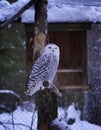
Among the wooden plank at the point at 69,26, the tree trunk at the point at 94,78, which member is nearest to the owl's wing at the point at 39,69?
the wooden plank at the point at 69,26

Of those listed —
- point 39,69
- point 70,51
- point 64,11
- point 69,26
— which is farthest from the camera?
point 70,51

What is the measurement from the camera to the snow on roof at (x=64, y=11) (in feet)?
15.7

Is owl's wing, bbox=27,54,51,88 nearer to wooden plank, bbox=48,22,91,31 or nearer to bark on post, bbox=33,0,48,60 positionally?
bark on post, bbox=33,0,48,60

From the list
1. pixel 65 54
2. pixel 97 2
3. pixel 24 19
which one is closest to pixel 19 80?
pixel 65 54

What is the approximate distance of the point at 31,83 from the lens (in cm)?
274

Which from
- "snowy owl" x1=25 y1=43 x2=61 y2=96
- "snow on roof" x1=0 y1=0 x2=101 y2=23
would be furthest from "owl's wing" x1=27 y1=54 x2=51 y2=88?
"snow on roof" x1=0 y1=0 x2=101 y2=23

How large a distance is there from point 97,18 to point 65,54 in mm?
758

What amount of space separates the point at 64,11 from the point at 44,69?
2.20 meters

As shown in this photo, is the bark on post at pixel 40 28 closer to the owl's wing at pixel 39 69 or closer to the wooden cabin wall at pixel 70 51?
the owl's wing at pixel 39 69

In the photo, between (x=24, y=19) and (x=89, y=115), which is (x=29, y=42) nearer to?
(x=24, y=19)

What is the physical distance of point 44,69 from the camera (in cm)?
274

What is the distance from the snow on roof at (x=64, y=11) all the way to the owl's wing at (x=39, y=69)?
2.09 meters

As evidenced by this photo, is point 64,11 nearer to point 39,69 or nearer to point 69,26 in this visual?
point 69,26

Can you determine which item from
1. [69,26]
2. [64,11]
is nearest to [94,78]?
[69,26]
